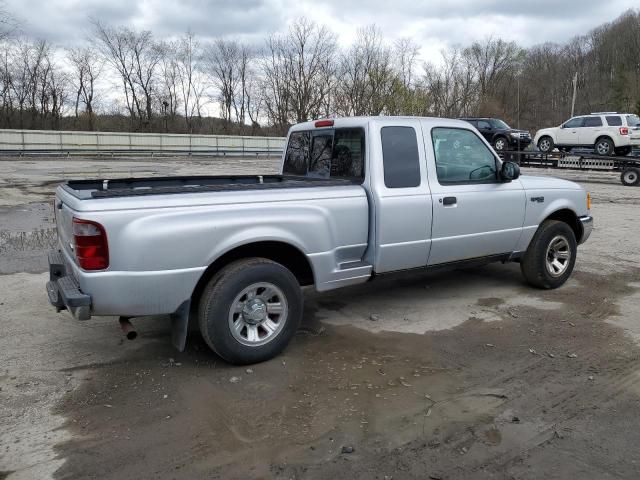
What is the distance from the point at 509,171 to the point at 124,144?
3869cm

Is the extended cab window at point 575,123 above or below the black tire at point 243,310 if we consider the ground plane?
above

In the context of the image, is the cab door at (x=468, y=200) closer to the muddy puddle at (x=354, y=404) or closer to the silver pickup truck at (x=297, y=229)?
the silver pickup truck at (x=297, y=229)

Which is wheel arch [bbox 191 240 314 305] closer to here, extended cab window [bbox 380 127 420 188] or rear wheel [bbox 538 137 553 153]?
extended cab window [bbox 380 127 420 188]

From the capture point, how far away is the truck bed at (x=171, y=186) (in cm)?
377

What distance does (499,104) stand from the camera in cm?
7575

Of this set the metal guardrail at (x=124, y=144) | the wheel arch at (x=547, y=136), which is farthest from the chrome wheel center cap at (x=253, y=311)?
the metal guardrail at (x=124, y=144)

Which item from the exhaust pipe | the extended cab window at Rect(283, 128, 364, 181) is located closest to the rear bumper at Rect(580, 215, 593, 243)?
the extended cab window at Rect(283, 128, 364, 181)

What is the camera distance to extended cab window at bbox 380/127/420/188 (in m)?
4.75

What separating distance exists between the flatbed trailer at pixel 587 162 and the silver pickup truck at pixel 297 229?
48.6 ft

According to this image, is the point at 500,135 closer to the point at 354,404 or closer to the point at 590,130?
the point at 590,130

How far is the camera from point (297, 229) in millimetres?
4180

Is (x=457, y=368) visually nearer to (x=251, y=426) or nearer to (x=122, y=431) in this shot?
(x=251, y=426)

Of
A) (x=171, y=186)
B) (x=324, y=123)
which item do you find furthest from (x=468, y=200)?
(x=171, y=186)

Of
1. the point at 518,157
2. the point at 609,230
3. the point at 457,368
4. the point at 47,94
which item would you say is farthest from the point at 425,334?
the point at 47,94
